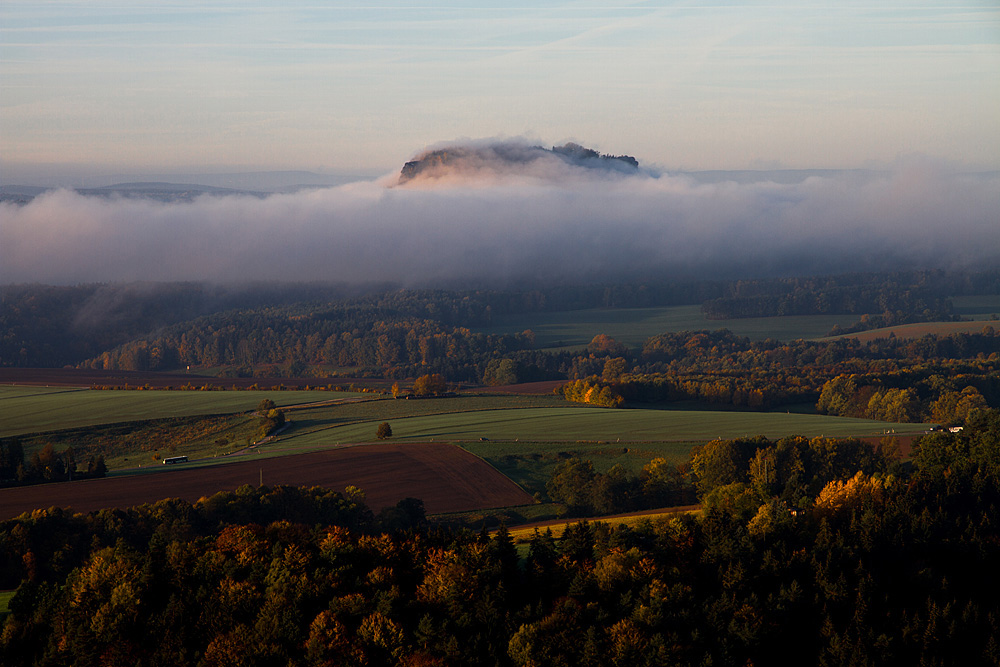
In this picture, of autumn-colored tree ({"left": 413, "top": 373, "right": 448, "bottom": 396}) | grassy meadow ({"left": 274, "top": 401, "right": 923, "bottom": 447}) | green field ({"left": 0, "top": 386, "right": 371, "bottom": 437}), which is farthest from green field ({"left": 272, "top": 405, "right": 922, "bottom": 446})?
autumn-colored tree ({"left": 413, "top": 373, "right": 448, "bottom": 396})

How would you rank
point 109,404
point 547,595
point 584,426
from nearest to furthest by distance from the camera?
1. point 547,595
2. point 584,426
3. point 109,404

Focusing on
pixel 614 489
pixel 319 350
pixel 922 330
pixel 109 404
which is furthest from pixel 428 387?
pixel 922 330

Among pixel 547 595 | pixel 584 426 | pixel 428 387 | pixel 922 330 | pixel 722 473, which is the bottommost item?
pixel 722 473

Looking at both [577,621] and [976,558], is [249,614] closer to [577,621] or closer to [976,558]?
[577,621]

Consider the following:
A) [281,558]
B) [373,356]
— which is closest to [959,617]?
[281,558]

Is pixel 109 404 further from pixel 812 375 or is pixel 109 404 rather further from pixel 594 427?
pixel 812 375

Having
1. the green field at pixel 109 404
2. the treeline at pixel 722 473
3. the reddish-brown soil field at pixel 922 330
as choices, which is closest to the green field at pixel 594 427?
the treeline at pixel 722 473
